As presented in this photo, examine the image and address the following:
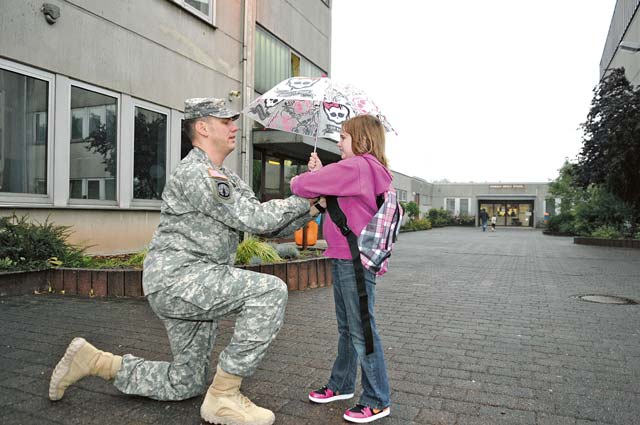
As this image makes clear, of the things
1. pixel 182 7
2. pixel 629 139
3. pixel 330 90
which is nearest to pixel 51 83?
pixel 182 7

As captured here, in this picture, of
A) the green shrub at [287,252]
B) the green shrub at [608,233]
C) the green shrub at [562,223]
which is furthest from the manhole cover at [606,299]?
the green shrub at [562,223]

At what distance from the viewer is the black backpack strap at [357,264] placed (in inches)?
111

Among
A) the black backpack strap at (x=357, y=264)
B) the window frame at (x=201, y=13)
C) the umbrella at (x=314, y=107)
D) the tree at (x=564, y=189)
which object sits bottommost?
the black backpack strap at (x=357, y=264)

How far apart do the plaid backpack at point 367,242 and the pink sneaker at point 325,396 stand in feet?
1.79

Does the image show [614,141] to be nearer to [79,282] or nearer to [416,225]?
[79,282]

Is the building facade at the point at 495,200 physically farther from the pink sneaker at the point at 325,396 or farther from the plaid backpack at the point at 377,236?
the plaid backpack at the point at 377,236

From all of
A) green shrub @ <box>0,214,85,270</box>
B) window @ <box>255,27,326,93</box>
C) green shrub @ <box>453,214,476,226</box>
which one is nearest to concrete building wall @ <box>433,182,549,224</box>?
green shrub @ <box>453,214,476,226</box>

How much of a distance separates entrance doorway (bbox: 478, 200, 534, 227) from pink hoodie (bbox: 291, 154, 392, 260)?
6144 centimetres

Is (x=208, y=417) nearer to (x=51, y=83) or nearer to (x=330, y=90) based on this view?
(x=330, y=90)

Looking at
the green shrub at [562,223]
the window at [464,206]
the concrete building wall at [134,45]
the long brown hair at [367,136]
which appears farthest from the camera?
the window at [464,206]

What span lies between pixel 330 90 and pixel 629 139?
59.0 feet

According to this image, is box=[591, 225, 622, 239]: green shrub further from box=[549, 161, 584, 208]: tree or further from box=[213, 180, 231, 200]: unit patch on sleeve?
box=[213, 180, 231, 200]: unit patch on sleeve

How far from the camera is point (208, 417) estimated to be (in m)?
2.81

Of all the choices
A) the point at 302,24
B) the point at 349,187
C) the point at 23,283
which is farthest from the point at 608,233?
the point at 349,187
